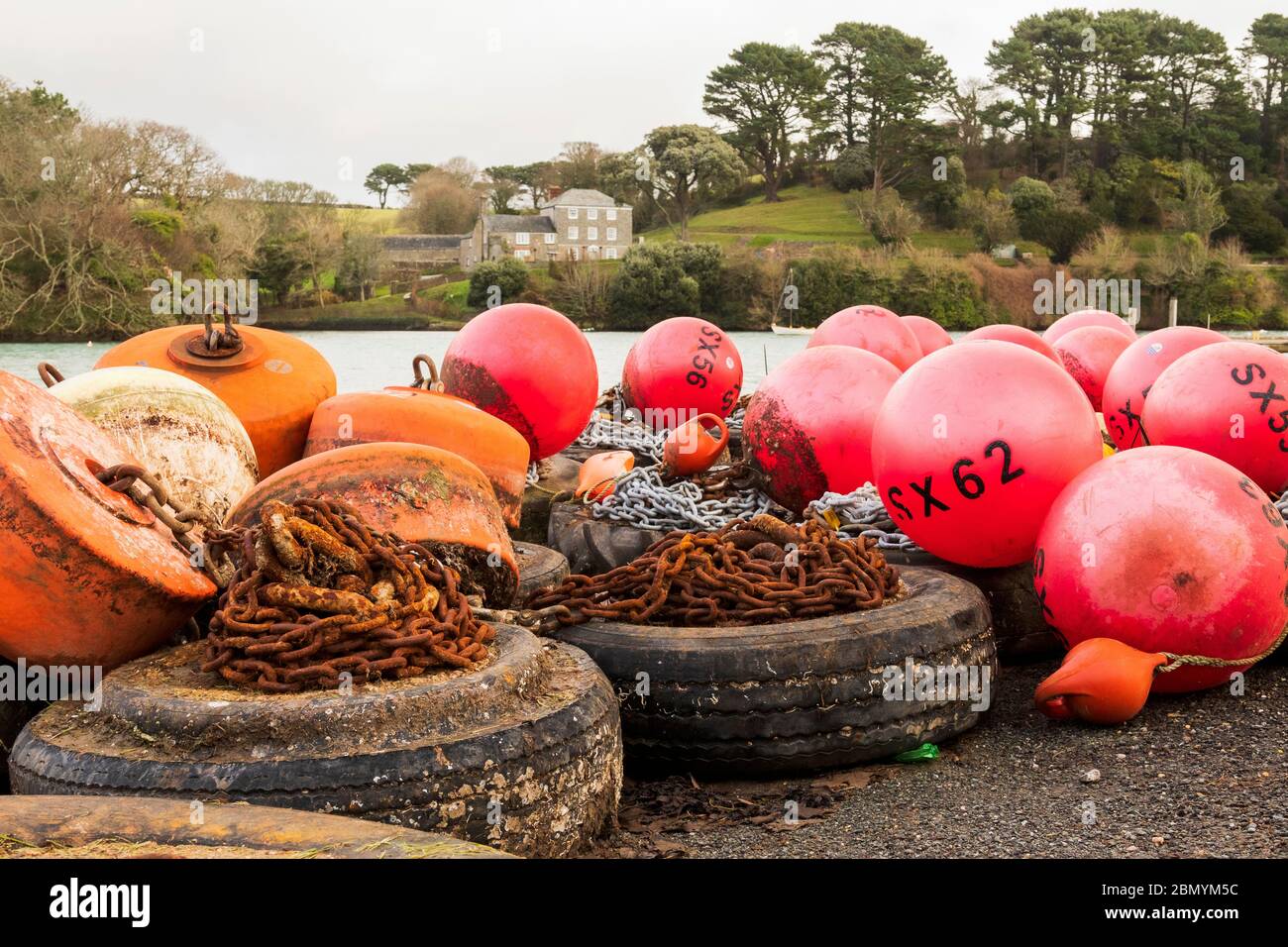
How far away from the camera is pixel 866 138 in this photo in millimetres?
85875

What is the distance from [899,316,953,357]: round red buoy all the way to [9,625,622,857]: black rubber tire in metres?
8.76

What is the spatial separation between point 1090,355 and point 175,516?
9.06 m

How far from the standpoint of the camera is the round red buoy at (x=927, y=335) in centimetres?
1200

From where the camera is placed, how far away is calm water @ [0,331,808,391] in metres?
23.7

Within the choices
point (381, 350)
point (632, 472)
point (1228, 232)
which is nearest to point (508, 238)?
point (381, 350)

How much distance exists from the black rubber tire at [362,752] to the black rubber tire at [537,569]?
1.78 m

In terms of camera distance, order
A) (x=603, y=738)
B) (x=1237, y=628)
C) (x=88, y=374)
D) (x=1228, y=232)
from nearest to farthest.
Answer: (x=603, y=738), (x=1237, y=628), (x=88, y=374), (x=1228, y=232)

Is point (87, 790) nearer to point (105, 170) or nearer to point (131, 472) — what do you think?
point (131, 472)

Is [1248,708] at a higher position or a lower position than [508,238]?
lower

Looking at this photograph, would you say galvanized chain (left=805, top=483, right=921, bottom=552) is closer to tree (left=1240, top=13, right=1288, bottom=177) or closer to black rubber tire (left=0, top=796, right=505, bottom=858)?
black rubber tire (left=0, top=796, right=505, bottom=858)

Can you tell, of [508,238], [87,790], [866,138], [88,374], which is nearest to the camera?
[87,790]

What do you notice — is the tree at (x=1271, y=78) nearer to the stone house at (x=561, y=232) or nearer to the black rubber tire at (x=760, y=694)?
the stone house at (x=561, y=232)

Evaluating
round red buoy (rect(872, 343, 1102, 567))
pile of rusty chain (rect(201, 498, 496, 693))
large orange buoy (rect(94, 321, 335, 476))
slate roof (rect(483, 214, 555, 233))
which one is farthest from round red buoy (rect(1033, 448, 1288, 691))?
slate roof (rect(483, 214, 555, 233))
